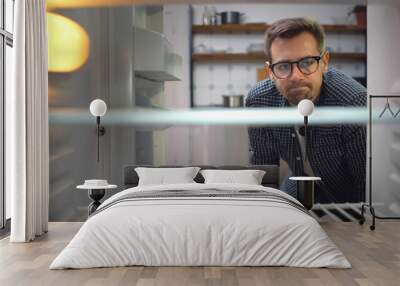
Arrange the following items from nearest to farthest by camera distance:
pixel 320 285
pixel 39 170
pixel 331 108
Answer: pixel 320 285
pixel 39 170
pixel 331 108

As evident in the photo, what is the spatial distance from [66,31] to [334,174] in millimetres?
3591

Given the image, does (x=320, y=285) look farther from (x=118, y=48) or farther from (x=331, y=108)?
(x=118, y=48)

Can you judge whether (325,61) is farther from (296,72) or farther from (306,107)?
(306,107)

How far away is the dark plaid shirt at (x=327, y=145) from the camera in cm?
736

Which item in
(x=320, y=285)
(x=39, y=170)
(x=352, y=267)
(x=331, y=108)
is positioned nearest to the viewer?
(x=320, y=285)

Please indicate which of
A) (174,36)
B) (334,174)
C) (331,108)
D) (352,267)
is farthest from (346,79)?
(352,267)

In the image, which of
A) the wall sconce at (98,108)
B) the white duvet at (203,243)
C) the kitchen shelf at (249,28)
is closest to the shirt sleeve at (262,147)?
the kitchen shelf at (249,28)

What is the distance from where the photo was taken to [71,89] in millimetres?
7504

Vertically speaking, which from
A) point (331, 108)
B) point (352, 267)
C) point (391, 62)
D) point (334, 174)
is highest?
point (391, 62)

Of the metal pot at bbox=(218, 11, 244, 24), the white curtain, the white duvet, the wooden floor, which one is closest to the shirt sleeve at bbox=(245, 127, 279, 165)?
the metal pot at bbox=(218, 11, 244, 24)

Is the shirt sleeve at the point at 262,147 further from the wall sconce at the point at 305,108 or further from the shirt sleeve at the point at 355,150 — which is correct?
the shirt sleeve at the point at 355,150

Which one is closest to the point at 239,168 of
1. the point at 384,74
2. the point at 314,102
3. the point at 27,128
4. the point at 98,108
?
the point at 314,102

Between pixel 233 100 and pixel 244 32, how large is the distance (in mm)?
817

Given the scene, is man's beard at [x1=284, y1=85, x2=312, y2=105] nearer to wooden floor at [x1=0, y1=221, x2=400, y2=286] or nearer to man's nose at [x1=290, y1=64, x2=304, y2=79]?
man's nose at [x1=290, y1=64, x2=304, y2=79]
